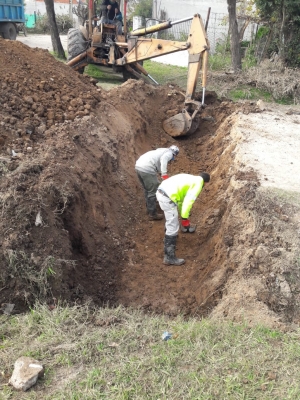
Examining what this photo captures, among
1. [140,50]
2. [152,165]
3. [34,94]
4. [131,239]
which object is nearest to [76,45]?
[140,50]

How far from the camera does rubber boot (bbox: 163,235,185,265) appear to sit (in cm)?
707

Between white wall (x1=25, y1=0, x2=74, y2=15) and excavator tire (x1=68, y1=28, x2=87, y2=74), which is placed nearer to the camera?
excavator tire (x1=68, y1=28, x2=87, y2=74)

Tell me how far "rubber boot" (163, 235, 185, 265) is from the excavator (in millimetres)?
5053

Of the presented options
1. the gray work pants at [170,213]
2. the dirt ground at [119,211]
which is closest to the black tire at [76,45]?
the dirt ground at [119,211]

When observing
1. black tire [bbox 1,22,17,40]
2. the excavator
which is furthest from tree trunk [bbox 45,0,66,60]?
the excavator

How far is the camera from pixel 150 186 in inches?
325

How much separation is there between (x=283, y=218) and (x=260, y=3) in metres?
14.1

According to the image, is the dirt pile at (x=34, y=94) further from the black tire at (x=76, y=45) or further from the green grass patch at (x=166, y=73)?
the green grass patch at (x=166, y=73)

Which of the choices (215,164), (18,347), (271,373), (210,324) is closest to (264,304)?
(210,324)

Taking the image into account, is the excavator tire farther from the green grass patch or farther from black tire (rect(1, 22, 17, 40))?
black tire (rect(1, 22, 17, 40))

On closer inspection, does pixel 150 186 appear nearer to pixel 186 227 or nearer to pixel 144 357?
pixel 186 227

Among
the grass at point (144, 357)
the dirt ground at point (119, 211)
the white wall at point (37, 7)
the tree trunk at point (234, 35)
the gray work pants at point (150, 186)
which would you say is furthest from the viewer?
the white wall at point (37, 7)

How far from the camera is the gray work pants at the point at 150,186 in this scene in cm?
816

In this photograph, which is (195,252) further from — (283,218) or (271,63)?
(271,63)
